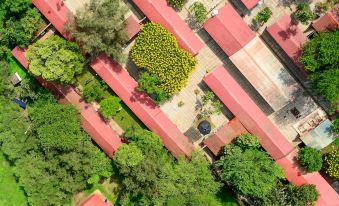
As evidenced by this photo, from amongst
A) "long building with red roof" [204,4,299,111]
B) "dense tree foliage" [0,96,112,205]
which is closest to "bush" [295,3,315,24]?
"long building with red roof" [204,4,299,111]

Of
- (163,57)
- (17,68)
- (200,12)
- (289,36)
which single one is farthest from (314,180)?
(17,68)

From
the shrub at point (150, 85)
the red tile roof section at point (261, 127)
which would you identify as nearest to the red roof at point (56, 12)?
the shrub at point (150, 85)

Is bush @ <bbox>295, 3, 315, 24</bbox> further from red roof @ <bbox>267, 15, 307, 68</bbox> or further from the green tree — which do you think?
the green tree

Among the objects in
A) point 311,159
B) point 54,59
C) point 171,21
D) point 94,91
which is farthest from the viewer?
point 94,91

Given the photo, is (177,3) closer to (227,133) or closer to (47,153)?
(227,133)

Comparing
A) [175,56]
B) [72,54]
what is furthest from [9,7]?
[175,56]

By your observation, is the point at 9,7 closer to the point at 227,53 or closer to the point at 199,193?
the point at 227,53

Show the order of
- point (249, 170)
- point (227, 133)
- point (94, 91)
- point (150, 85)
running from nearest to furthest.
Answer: point (249, 170)
point (150, 85)
point (227, 133)
point (94, 91)

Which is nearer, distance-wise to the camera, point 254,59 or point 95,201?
point 254,59
